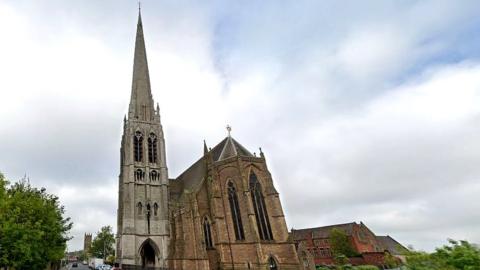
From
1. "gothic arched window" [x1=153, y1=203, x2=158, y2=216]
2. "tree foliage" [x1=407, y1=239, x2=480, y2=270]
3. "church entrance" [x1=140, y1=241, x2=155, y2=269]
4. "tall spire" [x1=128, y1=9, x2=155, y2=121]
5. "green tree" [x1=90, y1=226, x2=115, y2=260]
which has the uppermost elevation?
"tall spire" [x1=128, y1=9, x2=155, y2=121]

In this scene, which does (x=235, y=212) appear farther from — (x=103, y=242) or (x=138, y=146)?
(x=103, y=242)

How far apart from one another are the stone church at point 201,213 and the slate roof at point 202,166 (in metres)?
0.16

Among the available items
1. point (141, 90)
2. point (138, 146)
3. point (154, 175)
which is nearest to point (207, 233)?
point (154, 175)

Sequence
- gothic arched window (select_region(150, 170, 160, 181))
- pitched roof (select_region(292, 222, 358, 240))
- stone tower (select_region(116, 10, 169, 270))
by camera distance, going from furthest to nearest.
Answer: pitched roof (select_region(292, 222, 358, 240)) → gothic arched window (select_region(150, 170, 160, 181)) → stone tower (select_region(116, 10, 169, 270))

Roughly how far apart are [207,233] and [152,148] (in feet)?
48.3

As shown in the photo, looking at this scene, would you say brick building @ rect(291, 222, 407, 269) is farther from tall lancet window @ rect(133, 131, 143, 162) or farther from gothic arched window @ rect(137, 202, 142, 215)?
tall lancet window @ rect(133, 131, 143, 162)

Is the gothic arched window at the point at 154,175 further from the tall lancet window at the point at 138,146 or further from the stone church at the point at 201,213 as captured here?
the tall lancet window at the point at 138,146

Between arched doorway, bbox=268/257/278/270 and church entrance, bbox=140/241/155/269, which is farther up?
church entrance, bbox=140/241/155/269

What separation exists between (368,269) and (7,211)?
18998 mm

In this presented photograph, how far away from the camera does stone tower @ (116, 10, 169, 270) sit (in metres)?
32.6

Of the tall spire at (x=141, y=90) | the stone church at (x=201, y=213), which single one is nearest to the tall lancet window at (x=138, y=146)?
the stone church at (x=201, y=213)

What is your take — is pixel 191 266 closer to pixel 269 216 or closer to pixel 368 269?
pixel 269 216

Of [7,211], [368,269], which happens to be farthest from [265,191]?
[368,269]

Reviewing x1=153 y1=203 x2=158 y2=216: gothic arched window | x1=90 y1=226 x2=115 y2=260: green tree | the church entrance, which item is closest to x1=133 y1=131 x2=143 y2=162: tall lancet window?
x1=153 y1=203 x2=158 y2=216: gothic arched window
